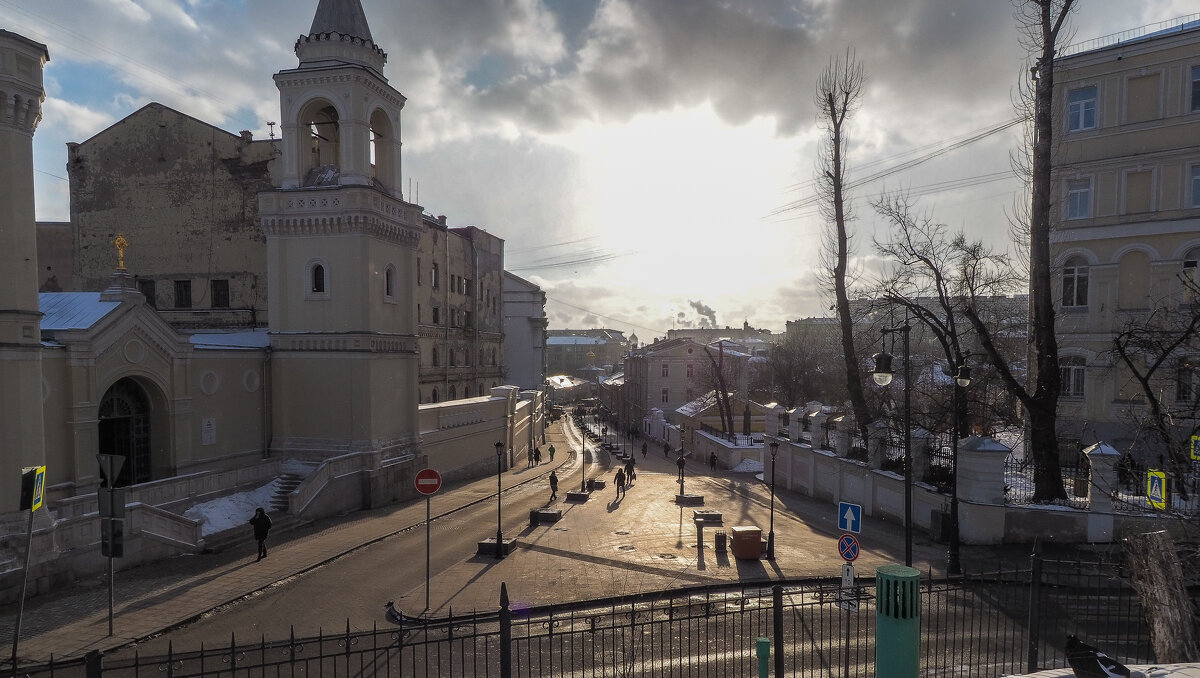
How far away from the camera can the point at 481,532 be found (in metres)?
19.7

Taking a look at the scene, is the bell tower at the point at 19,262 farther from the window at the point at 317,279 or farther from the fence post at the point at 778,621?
the fence post at the point at 778,621

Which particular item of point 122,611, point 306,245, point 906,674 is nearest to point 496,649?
point 906,674

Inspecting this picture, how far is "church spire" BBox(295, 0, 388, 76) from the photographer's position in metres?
24.3

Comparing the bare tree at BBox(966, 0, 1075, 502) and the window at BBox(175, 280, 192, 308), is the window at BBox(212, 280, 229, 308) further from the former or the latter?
the bare tree at BBox(966, 0, 1075, 502)

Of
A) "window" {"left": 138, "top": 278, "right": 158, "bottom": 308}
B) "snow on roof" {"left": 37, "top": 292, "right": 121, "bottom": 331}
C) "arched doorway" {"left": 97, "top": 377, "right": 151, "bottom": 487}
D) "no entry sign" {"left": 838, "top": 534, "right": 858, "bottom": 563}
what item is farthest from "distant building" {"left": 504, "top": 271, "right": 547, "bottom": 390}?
"no entry sign" {"left": 838, "top": 534, "right": 858, "bottom": 563}

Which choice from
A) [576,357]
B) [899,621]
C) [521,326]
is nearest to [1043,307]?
[899,621]

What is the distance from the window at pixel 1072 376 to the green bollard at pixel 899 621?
73.7 feet

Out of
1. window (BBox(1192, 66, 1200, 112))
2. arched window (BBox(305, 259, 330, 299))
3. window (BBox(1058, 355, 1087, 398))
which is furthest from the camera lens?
window (BBox(1058, 355, 1087, 398))

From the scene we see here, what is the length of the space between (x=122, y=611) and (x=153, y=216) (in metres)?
28.6

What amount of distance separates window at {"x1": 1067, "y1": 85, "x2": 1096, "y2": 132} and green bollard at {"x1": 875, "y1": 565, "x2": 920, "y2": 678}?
25079mm

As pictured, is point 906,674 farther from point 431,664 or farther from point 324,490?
point 324,490

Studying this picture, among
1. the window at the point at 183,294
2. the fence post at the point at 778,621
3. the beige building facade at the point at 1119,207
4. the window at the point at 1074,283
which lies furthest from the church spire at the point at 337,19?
the window at the point at 1074,283

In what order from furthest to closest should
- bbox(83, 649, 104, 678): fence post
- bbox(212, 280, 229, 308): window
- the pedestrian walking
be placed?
bbox(212, 280, 229, 308): window, the pedestrian walking, bbox(83, 649, 104, 678): fence post

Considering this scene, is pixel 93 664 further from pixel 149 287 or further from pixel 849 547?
pixel 149 287
